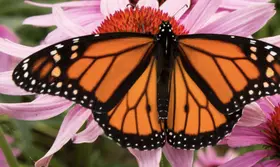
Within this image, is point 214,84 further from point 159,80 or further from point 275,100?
point 275,100

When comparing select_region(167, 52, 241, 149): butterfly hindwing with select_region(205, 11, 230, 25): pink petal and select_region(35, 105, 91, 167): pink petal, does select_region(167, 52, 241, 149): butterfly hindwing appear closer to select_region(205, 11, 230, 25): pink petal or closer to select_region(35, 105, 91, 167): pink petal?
select_region(35, 105, 91, 167): pink petal

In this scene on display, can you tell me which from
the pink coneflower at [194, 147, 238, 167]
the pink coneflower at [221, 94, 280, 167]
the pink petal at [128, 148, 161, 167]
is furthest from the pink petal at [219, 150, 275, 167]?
the pink coneflower at [194, 147, 238, 167]

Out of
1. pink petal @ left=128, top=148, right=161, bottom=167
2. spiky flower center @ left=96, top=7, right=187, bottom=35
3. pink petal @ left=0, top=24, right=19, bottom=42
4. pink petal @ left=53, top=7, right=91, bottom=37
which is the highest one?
spiky flower center @ left=96, top=7, right=187, bottom=35

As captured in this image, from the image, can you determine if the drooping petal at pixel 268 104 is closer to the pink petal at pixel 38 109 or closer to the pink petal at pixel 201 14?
the pink petal at pixel 201 14

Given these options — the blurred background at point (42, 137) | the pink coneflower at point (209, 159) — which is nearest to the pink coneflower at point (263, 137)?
the blurred background at point (42, 137)

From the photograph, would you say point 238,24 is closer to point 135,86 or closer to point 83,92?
point 135,86

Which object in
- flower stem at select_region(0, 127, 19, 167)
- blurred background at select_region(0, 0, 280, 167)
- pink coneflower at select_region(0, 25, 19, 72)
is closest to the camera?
flower stem at select_region(0, 127, 19, 167)

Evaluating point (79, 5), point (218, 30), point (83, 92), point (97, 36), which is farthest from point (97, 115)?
point (79, 5)

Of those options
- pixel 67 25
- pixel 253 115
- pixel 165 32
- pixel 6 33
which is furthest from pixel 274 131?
pixel 6 33
